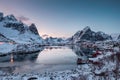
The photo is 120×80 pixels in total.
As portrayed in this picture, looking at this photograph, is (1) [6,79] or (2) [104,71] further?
(2) [104,71]

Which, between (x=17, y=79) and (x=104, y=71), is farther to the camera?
(x=104, y=71)

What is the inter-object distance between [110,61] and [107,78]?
13.5 meters

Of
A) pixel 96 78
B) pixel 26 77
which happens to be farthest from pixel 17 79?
pixel 96 78

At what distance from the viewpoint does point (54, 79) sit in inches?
1420

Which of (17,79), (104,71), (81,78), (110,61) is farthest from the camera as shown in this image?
(110,61)

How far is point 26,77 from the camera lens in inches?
1486

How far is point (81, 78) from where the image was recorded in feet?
112

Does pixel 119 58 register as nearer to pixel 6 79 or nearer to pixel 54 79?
pixel 54 79

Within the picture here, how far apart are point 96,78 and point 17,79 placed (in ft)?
48.9

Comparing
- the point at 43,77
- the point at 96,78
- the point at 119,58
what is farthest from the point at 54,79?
the point at 119,58

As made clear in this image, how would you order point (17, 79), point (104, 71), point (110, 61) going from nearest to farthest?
point (17, 79), point (104, 71), point (110, 61)

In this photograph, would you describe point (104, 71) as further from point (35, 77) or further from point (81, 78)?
point (35, 77)

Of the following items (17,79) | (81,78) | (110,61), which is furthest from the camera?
(110,61)

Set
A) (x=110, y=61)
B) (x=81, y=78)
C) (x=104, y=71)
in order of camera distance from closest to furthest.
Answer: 1. (x=81, y=78)
2. (x=104, y=71)
3. (x=110, y=61)
